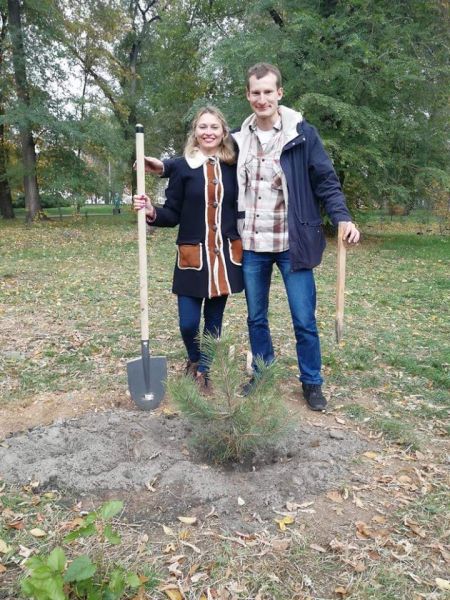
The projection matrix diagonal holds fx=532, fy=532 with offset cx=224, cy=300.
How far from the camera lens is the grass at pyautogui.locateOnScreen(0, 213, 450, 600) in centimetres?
217

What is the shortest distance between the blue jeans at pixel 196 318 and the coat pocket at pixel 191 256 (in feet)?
0.76

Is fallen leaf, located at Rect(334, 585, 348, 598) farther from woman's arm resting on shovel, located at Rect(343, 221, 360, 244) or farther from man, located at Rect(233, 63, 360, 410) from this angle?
woman's arm resting on shovel, located at Rect(343, 221, 360, 244)

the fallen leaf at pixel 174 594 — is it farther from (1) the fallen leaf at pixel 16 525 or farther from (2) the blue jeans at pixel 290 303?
(2) the blue jeans at pixel 290 303

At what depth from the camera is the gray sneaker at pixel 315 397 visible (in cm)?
358

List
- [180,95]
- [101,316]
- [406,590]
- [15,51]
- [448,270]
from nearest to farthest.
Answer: [406,590]
[101,316]
[448,270]
[15,51]
[180,95]

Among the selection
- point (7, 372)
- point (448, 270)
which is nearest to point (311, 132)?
point (7, 372)

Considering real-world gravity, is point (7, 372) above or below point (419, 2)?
below

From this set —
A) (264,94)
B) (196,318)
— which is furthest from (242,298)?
(264,94)

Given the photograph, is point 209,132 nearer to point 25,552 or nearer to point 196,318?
point 196,318

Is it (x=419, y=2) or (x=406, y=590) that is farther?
(x=419, y=2)

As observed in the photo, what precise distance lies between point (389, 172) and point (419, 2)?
3828 millimetres

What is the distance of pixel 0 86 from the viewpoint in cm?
1736

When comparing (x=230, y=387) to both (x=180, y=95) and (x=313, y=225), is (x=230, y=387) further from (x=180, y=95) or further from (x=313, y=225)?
(x=180, y=95)

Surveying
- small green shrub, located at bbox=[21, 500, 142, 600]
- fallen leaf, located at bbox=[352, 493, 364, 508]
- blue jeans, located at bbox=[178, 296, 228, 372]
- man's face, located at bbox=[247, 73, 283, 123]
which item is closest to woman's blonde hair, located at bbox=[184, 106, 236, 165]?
man's face, located at bbox=[247, 73, 283, 123]
